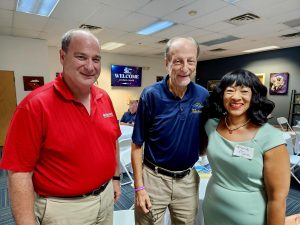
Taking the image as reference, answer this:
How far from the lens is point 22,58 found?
630cm

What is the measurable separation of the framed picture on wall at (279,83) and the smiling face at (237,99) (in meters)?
7.72

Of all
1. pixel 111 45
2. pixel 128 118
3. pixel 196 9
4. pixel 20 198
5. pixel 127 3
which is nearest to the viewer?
pixel 20 198

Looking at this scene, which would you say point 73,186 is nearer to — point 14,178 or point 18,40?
point 14,178

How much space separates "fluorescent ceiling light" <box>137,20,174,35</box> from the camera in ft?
16.2

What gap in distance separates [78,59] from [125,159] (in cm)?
189

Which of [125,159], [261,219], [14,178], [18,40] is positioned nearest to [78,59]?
[14,178]

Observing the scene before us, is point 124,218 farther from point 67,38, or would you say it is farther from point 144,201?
point 67,38

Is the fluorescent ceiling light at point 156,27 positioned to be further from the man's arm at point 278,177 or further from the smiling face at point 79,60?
the man's arm at point 278,177

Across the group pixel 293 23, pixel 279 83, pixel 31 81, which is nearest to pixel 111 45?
pixel 31 81

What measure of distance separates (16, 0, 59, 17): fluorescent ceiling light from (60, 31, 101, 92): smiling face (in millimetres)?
3292

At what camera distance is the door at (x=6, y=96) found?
618cm

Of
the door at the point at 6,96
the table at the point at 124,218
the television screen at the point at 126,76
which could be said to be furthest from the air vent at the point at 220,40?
the door at the point at 6,96

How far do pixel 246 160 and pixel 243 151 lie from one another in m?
0.05

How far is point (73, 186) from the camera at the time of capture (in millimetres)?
1139
